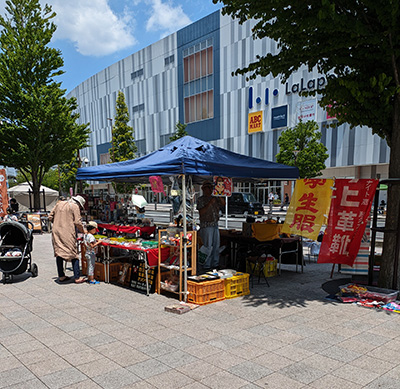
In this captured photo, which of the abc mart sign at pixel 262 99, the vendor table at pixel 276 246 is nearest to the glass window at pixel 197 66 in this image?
the abc mart sign at pixel 262 99

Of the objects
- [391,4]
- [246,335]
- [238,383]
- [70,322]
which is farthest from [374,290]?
[70,322]

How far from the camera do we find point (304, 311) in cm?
529

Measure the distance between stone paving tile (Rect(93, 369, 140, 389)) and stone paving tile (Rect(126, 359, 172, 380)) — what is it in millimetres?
64

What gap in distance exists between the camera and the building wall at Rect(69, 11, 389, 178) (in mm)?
29875

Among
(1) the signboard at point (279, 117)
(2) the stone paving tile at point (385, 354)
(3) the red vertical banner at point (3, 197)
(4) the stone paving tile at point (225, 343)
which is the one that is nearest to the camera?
(2) the stone paving tile at point (385, 354)

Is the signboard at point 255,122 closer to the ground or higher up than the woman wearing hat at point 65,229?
higher up

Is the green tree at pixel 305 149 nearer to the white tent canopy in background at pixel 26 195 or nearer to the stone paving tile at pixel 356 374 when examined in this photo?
the white tent canopy in background at pixel 26 195

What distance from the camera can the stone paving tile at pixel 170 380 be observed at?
318 cm

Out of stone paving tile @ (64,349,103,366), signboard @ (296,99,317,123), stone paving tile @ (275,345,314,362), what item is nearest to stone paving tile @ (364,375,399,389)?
stone paving tile @ (275,345,314,362)

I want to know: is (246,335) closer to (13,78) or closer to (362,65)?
(362,65)

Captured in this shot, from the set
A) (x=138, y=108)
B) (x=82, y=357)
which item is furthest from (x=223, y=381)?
(x=138, y=108)

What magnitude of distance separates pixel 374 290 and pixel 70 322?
5166 millimetres

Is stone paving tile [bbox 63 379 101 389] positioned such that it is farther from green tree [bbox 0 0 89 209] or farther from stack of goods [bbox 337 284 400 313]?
green tree [bbox 0 0 89 209]

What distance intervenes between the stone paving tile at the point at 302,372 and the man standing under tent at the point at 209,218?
374 centimetres
